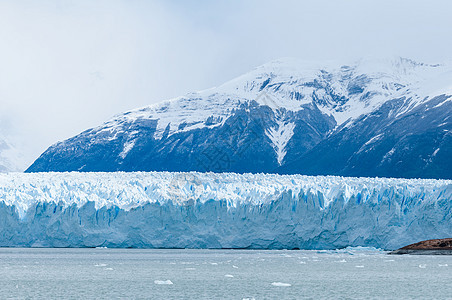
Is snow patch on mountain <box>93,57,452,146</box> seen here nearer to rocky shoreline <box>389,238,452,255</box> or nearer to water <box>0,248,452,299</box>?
rocky shoreline <box>389,238,452,255</box>

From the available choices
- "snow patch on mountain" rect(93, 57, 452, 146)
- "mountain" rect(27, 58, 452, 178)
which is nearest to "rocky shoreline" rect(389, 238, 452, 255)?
"mountain" rect(27, 58, 452, 178)

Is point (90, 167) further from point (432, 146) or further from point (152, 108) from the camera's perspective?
point (432, 146)

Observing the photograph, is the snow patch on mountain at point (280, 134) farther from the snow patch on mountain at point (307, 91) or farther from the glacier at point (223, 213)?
the glacier at point (223, 213)

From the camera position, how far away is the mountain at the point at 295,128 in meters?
123

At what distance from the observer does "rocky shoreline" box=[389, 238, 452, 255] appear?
46250 millimetres

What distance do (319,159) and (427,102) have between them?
19.6 meters

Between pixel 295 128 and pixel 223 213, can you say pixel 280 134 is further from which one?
pixel 223 213

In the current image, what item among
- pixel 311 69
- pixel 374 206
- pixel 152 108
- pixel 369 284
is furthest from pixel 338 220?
pixel 311 69

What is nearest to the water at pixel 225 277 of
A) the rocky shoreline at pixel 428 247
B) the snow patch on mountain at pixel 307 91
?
the rocky shoreline at pixel 428 247

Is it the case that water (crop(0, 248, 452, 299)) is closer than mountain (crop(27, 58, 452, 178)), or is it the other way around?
water (crop(0, 248, 452, 299))

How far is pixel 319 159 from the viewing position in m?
131

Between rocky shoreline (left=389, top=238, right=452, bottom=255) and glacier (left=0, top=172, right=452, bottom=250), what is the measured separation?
507 mm

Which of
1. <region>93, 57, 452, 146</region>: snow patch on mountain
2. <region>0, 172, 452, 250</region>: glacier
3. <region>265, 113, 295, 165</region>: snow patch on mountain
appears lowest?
<region>265, 113, 295, 165</region>: snow patch on mountain

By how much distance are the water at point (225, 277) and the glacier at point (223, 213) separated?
263 cm
